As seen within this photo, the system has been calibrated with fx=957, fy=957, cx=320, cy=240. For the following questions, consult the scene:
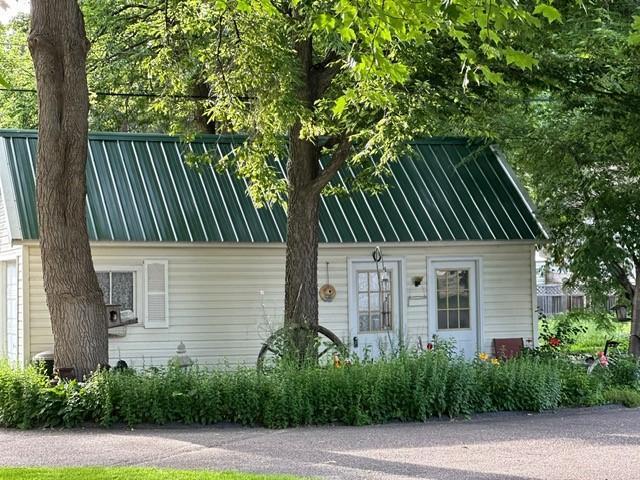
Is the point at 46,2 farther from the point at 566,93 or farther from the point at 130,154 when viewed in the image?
the point at 566,93

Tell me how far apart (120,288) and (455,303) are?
6.04m

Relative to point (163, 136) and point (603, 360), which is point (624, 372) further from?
point (163, 136)

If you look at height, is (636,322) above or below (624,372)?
above

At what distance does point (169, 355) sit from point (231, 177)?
11.6ft

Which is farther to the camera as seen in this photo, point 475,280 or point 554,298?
point 554,298

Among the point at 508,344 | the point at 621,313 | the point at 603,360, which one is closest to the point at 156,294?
the point at 508,344

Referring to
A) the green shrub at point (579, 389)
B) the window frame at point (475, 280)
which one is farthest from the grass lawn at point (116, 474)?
the window frame at point (475, 280)

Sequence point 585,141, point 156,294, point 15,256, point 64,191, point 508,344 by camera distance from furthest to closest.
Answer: point 508,344
point 585,141
point 156,294
point 15,256
point 64,191

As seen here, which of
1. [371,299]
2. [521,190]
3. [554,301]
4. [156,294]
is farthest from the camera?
[554,301]

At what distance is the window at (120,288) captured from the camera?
15.6 meters

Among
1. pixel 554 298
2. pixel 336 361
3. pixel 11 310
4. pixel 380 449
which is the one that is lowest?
pixel 380 449

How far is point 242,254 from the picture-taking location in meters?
16.3

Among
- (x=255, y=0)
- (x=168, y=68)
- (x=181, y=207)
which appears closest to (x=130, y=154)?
(x=181, y=207)

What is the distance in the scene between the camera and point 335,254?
16703 millimetres
